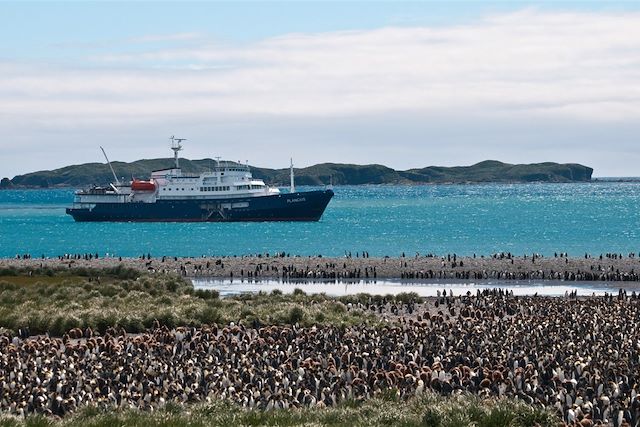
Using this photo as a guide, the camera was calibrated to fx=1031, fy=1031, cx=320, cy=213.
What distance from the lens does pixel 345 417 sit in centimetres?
1805

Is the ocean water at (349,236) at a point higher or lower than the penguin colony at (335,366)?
lower

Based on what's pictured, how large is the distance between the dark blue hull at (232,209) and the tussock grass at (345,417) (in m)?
106

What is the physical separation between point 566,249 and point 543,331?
62375 millimetres

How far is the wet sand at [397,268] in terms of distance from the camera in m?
63.3

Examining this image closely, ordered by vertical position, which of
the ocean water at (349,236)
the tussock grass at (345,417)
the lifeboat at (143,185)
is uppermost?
the lifeboat at (143,185)

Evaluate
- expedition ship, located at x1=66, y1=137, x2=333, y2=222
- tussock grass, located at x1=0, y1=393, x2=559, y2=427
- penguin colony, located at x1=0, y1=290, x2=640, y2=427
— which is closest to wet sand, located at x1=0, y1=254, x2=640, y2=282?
penguin colony, located at x1=0, y1=290, x2=640, y2=427

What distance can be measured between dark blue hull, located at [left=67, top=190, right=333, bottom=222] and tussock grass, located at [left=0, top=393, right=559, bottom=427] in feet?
348

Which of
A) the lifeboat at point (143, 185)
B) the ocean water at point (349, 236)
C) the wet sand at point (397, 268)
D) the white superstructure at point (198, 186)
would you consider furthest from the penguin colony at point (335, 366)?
the lifeboat at point (143, 185)

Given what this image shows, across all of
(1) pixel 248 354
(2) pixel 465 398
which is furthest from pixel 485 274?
(2) pixel 465 398

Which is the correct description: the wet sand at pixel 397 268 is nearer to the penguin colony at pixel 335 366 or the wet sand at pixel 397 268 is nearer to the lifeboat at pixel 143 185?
the penguin colony at pixel 335 366

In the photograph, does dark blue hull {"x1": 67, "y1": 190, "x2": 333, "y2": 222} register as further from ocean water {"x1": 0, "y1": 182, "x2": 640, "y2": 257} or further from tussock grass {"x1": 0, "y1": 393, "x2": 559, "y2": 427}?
tussock grass {"x1": 0, "y1": 393, "x2": 559, "y2": 427}

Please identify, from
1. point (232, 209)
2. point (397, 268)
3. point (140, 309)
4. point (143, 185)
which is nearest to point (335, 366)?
point (140, 309)

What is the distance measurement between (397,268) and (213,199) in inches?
2389

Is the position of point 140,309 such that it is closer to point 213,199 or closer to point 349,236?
point 349,236
